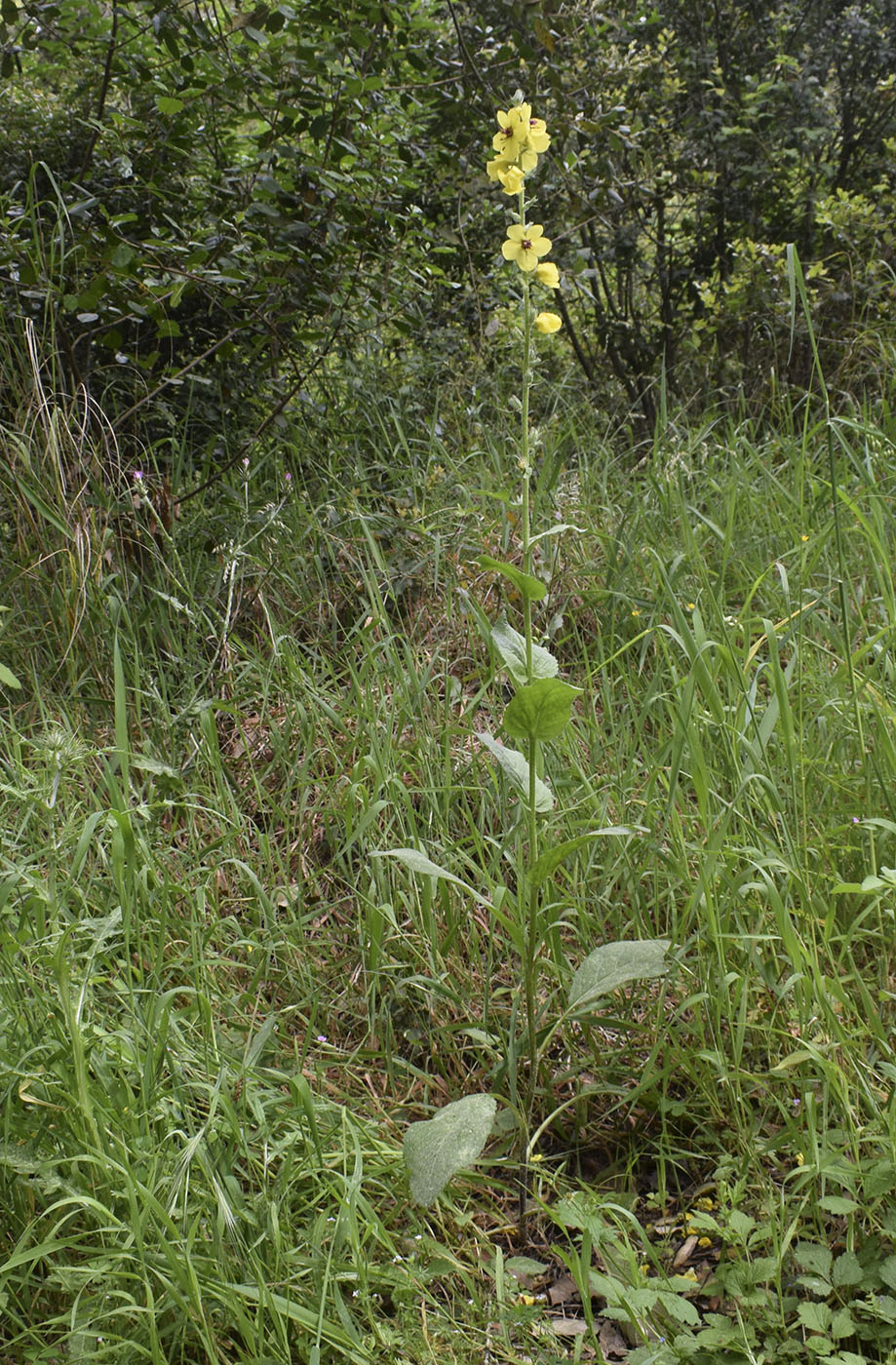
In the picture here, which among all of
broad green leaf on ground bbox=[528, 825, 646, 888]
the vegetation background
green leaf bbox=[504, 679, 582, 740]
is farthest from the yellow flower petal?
broad green leaf on ground bbox=[528, 825, 646, 888]

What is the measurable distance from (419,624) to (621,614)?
51cm

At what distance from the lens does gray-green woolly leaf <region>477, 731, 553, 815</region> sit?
1427 mm

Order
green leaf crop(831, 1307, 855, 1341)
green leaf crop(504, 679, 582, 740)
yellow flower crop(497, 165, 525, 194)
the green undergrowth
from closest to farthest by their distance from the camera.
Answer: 1. green leaf crop(831, 1307, 855, 1341)
2. the green undergrowth
3. green leaf crop(504, 679, 582, 740)
4. yellow flower crop(497, 165, 525, 194)

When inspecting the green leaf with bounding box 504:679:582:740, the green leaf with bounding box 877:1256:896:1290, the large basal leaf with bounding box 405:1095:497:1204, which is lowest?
the green leaf with bounding box 877:1256:896:1290

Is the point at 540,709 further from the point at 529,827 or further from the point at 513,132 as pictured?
the point at 513,132

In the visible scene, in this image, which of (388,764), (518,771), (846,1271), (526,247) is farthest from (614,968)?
(526,247)

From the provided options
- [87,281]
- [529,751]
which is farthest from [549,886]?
[87,281]

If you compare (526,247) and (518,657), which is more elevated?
(526,247)

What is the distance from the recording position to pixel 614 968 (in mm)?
1369

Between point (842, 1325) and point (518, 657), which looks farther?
point (518, 657)

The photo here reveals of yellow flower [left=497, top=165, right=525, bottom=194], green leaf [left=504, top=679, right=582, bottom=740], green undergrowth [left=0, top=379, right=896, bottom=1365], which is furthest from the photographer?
yellow flower [left=497, top=165, right=525, bottom=194]

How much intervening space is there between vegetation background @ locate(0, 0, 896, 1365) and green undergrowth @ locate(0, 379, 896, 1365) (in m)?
0.01

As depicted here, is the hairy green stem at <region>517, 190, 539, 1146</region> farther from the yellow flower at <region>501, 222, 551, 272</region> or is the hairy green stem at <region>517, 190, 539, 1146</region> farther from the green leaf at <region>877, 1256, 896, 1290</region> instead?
the green leaf at <region>877, 1256, 896, 1290</region>

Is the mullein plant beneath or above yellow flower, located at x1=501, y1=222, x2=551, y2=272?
beneath
